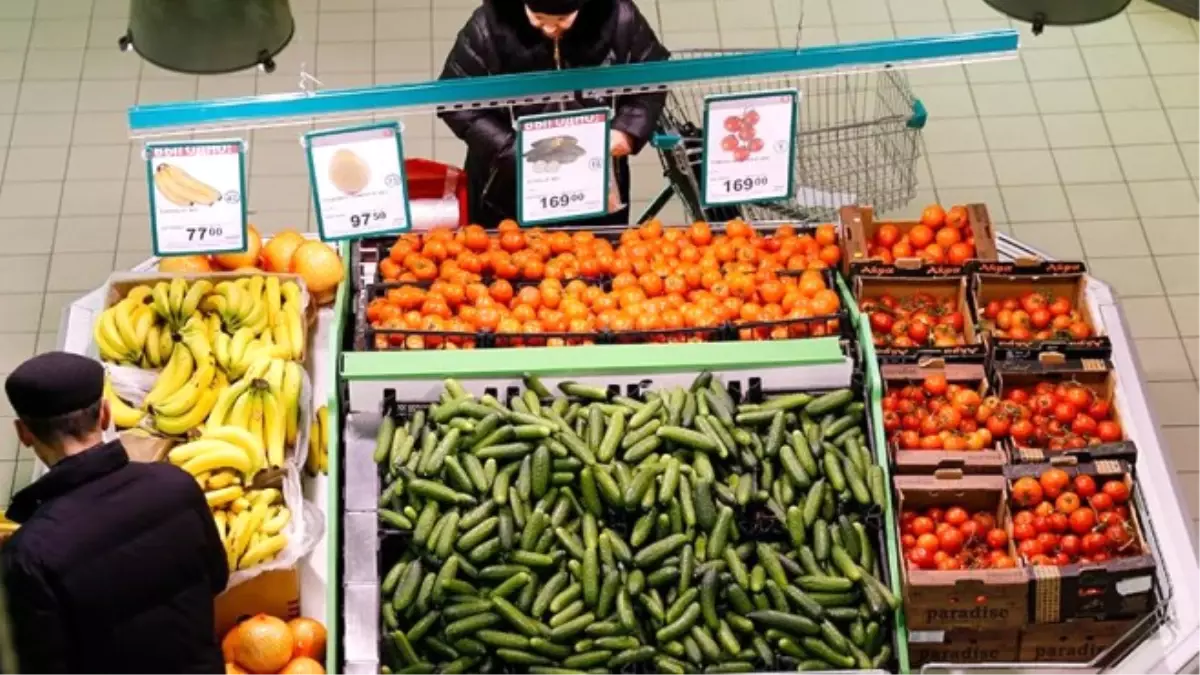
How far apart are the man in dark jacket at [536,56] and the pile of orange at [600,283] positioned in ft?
1.70

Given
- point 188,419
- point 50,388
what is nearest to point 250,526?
point 188,419

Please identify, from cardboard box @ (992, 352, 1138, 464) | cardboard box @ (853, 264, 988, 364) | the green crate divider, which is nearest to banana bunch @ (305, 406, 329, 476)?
the green crate divider

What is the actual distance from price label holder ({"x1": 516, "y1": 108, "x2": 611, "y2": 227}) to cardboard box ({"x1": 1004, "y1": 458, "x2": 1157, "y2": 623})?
1.89 meters

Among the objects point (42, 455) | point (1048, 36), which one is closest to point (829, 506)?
point (42, 455)

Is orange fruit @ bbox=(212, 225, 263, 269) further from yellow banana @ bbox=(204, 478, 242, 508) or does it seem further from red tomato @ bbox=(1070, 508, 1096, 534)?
red tomato @ bbox=(1070, 508, 1096, 534)

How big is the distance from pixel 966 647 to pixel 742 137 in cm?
178

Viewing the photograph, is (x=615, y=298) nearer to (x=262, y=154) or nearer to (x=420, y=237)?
(x=420, y=237)

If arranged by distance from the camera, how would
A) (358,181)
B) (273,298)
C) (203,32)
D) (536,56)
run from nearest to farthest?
(203,32), (358,181), (273,298), (536,56)

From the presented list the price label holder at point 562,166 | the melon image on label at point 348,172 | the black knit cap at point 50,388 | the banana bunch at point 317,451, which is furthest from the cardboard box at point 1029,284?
the black knit cap at point 50,388

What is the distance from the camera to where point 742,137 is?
17.4ft

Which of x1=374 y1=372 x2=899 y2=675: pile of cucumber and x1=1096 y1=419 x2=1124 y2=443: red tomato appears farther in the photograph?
x1=1096 y1=419 x2=1124 y2=443: red tomato

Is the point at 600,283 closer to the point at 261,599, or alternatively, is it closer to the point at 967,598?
the point at 261,599

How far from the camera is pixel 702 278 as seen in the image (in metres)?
5.75

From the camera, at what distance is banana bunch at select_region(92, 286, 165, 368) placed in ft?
18.0
